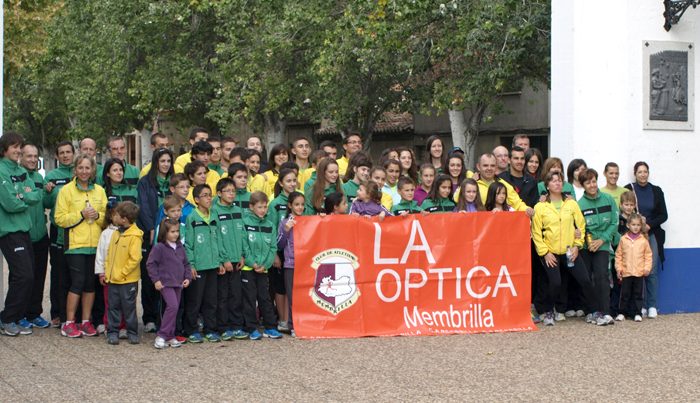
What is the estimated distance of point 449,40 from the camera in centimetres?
1869

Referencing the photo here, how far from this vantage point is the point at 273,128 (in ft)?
109

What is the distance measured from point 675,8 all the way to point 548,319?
12.9ft

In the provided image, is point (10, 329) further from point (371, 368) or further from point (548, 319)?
point (548, 319)

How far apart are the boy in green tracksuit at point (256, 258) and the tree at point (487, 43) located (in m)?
9.99

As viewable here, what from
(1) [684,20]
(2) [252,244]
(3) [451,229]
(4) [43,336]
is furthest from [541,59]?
(4) [43,336]

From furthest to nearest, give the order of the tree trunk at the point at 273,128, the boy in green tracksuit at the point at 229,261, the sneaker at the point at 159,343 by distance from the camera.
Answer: the tree trunk at the point at 273,128 → the boy in green tracksuit at the point at 229,261 → the sneaker at the point at 159,343

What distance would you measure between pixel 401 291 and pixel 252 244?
1.63m

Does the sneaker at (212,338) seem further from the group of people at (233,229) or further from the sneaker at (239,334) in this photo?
the sneaker at (239,334)

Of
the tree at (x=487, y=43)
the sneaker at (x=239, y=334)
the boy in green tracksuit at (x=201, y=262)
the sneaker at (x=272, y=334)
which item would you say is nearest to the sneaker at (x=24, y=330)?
the boy in green tracksuit at (x=201, y=262)

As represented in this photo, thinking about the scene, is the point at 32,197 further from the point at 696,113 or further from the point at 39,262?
the point at 696,113

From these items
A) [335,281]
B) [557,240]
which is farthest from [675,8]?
[335,281]

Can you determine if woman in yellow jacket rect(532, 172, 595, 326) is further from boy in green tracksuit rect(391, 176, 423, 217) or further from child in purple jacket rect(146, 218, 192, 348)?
child in purple jacket rect(146, 218, 192, 348)

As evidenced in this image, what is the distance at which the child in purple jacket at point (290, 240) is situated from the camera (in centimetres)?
820

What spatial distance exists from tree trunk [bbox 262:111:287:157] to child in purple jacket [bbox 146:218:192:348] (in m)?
25.2
